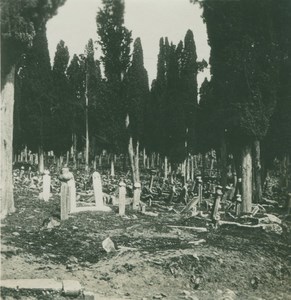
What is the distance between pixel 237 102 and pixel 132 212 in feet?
15.0

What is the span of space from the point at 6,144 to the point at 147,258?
510cm

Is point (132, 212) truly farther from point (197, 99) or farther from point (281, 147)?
point (197, 99)

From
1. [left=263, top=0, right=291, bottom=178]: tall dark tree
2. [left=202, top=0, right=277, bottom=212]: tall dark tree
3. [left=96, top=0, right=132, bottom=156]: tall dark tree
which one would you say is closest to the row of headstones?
[left=202, top=0, right=277, bottom=212]: tall dark tree

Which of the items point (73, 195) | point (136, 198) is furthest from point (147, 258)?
point (136, 198)

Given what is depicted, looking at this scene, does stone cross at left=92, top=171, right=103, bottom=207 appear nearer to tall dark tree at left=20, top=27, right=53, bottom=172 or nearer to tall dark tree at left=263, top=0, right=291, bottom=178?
tall dark tree at left=263, top=0, right=291, bottom=178

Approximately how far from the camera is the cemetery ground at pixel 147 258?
639 centimetres

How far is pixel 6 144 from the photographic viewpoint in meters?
10.7

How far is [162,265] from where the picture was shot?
7.08 metres

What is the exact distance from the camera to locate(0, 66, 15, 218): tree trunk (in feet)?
33.8

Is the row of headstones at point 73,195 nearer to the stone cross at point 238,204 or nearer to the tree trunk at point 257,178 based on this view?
the stone cross at point 238,204

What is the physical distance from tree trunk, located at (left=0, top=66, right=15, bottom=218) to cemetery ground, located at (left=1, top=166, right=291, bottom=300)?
0.36 m

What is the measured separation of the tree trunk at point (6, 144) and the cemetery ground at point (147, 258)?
1.18 feet

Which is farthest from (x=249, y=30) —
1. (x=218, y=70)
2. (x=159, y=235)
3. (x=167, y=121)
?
(x=167, y=121)

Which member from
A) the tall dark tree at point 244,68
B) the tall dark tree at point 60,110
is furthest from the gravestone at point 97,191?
the tall dark tree at point 60,110
